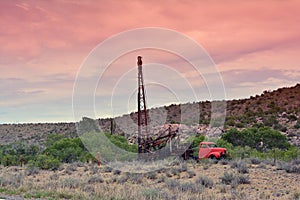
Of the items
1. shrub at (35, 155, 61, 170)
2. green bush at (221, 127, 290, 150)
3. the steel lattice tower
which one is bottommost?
shrub at (35, 155, 61, 170)

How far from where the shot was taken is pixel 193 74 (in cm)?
2162

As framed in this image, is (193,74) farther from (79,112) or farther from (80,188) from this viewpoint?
(80,188)

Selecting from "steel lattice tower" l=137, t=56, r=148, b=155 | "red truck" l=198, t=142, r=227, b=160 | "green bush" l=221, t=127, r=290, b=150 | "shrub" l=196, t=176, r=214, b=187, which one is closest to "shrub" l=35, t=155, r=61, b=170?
"steel lattice tower" l=137, t=56, r=148, b=155

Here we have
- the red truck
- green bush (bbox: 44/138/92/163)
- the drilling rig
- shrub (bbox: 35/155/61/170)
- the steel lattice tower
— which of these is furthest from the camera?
green bush (bbox: 44/138/92/163)

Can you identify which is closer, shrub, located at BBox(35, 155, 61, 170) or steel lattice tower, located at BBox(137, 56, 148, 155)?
steel lattice tower, located at BBox(137, 56, 148, 155)

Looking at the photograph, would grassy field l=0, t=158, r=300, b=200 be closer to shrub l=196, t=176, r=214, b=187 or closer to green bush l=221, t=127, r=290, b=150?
shrub l=196, t=176, r=214, b=187

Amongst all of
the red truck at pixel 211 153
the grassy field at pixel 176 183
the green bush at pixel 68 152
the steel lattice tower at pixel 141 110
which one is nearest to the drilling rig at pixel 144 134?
the steel lattice tower at pixel 141 110

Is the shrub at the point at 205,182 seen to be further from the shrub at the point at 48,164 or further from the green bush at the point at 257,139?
the green bush at the point at 257,139

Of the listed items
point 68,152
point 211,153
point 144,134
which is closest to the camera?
point 144,134

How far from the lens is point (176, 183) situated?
679 inches

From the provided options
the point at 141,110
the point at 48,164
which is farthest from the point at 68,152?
the point at 141,110

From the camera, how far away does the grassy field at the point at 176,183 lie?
14.5 m

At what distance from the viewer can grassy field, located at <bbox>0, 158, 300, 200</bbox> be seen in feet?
47.7

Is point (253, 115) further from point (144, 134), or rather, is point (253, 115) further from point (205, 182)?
point (205, 182)
